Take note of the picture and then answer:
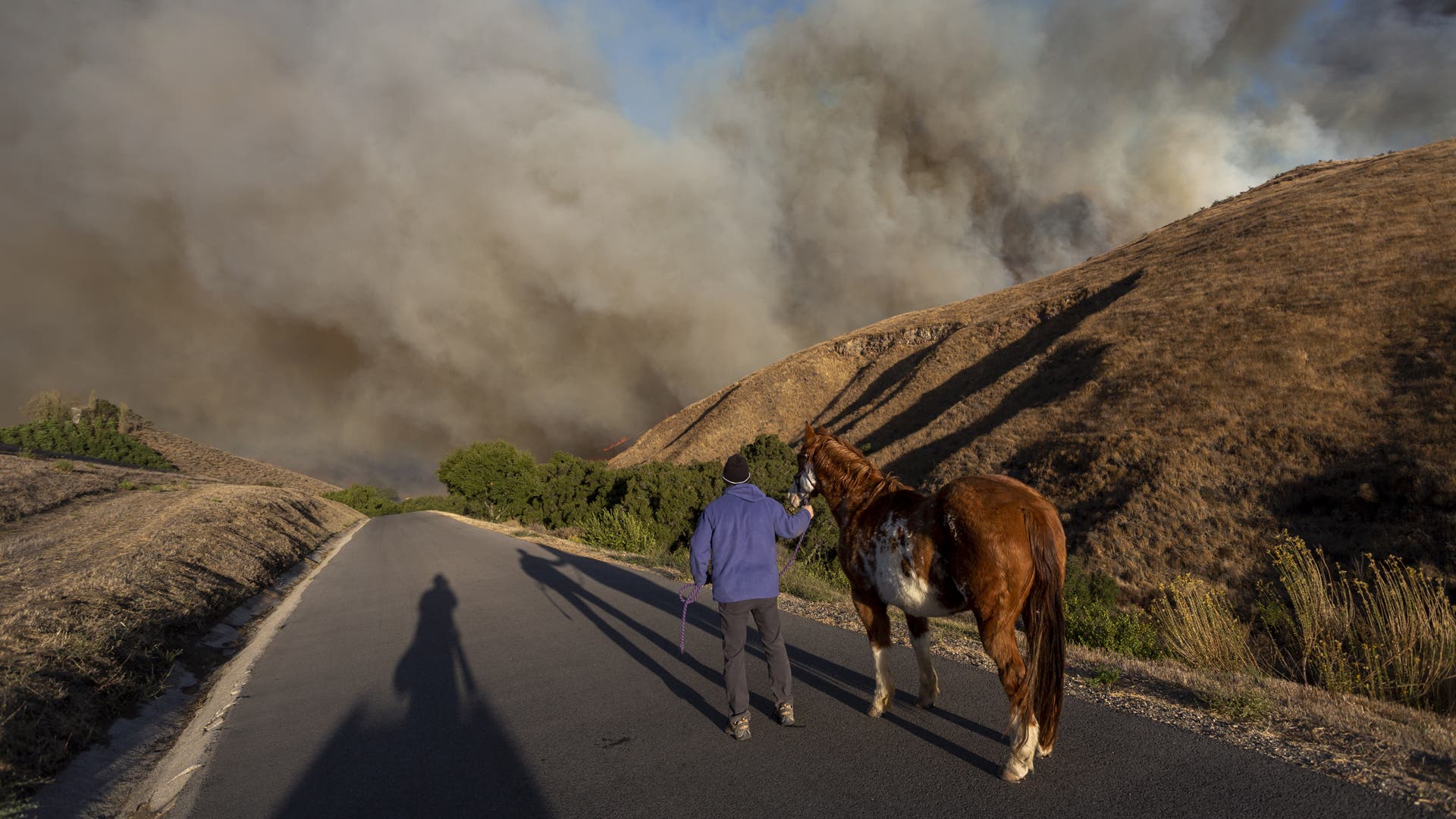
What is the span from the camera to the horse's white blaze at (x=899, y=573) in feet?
13.0

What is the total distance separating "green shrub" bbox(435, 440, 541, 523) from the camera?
43175 millimetres

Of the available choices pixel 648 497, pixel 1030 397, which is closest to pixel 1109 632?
pixel 648 497

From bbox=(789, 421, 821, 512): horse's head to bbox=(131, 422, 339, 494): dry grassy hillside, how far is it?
76.2 meters

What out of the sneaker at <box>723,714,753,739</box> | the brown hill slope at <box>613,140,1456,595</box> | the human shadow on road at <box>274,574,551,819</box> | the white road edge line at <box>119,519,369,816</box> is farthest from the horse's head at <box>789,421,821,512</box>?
the brown hill slope at <box>613,140,1456,595</box>

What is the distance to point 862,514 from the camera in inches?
180

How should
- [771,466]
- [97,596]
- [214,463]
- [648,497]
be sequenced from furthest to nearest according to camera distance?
[214,463], [771,466], [648,497], [97,596]

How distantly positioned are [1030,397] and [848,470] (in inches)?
1345

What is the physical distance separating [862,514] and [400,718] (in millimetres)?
3919

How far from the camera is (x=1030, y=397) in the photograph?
115ft

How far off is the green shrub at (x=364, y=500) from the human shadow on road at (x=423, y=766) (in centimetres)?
7856

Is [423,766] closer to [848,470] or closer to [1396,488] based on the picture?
[848,470]

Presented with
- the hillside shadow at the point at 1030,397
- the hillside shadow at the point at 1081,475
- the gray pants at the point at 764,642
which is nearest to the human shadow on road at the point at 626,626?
the gray pants at the point at 764,642

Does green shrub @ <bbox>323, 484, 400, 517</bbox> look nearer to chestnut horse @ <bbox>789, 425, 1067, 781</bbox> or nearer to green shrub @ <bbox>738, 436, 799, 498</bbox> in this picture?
green shrub @ <bbox>738, 436, 799, 498</bbox>

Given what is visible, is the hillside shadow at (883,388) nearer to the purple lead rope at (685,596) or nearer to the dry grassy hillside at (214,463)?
the purple lead rope at (685,596)
